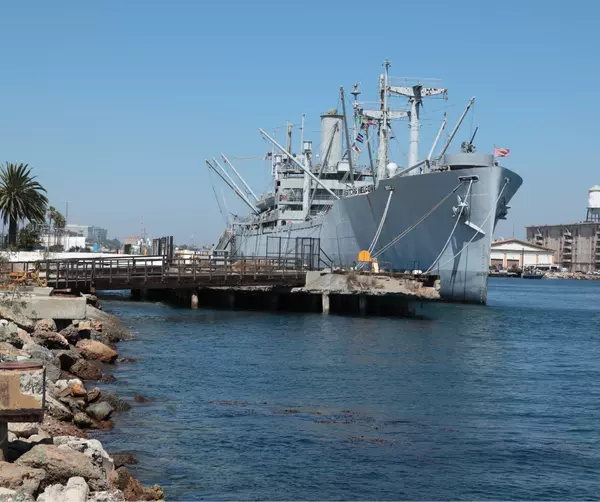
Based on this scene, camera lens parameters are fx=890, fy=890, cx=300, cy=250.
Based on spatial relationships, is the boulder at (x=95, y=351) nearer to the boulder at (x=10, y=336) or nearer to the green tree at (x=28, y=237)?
the boulder at (x=10, y=336)

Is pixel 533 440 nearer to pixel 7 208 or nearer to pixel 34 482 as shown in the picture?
pixel 34 482

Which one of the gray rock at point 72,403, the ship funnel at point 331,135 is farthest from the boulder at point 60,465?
the ship funnel at point 331,135

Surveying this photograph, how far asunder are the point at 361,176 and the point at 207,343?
158ft

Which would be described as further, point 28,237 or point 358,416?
point 28,237

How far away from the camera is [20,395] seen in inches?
442

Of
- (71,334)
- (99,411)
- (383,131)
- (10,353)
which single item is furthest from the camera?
(383,131)

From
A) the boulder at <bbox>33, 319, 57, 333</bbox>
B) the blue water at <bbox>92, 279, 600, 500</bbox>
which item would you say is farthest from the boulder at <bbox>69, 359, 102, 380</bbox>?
the boulder at <bbox>33, 319, 57, 333</bbox>

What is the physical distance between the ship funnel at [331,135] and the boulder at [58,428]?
6532 centimetres

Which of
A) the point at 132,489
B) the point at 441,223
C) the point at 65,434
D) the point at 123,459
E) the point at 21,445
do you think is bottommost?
→ the point at 123,459

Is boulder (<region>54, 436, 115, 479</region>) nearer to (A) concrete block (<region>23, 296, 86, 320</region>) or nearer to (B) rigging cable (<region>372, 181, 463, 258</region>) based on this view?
(A) concrete block (<region>23, 296, 86, 320</region>)

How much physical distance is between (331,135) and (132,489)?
6894cm

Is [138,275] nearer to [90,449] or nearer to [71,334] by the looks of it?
[71,334]

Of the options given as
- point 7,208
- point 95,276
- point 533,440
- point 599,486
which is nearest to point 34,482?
point 599,486

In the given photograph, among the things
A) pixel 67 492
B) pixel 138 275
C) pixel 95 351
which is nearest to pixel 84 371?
pixel 95 351
